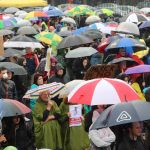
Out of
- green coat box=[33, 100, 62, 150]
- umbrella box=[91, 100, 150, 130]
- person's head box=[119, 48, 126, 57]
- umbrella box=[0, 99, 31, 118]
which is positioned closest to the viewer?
umbrella box=[91, 100, 150, 130]

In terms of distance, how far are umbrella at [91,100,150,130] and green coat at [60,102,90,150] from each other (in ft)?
6.03

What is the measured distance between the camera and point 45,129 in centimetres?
904

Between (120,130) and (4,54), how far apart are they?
22.7ft

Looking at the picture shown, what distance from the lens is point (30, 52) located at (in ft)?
47.8

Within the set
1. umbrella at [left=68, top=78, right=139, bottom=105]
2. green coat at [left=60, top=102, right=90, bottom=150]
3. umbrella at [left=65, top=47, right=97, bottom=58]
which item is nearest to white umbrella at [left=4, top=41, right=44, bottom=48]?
umbrella at [left=65, top=47, right=97, bottom=58]

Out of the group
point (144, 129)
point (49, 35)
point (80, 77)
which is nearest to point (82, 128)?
point (144, 129)

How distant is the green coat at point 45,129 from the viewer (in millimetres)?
9023

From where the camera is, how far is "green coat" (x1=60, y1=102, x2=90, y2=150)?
8906 mm

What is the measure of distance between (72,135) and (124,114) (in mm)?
2104

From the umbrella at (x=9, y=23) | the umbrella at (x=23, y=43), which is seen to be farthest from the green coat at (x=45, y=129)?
the umbrella at (x=9, y=23)

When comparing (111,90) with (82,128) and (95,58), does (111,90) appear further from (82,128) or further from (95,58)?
(95,58)

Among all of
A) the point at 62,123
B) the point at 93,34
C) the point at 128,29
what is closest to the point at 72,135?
the point at 62,123

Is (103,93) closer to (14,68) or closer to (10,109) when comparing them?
(10,109)

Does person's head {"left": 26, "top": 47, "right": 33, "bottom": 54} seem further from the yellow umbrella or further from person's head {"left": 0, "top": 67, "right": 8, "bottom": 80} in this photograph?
the yellow umbrella
